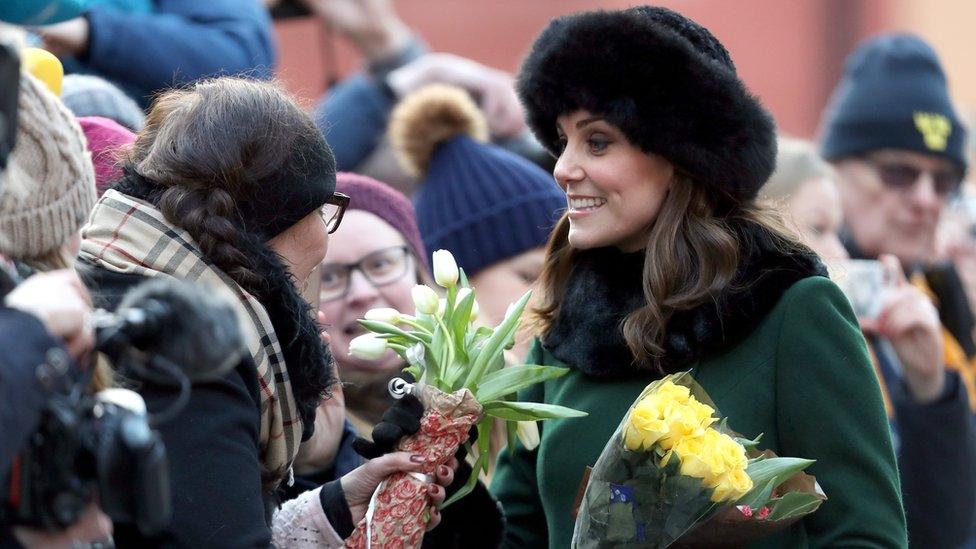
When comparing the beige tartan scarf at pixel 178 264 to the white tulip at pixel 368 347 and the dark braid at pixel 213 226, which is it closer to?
the dark braid at pixel 213 226

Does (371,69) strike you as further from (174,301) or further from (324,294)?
(174,301)

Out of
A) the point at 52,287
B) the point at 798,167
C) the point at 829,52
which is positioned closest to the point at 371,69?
the point at 798,167

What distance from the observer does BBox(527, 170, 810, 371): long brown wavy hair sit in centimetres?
293

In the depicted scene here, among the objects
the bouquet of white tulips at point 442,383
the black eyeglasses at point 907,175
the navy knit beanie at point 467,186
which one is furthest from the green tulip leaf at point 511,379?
the black eyeglasses at point 907,175

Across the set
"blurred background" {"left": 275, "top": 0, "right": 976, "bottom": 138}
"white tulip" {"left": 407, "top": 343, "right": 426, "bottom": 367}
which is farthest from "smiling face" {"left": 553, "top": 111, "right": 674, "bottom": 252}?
"blurred background" {"left": 275, "top": 0, "right": 976, "bottom": 138}

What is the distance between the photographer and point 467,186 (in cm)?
465

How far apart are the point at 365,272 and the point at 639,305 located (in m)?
1.10

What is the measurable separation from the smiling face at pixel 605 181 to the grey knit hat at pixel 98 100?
134cm

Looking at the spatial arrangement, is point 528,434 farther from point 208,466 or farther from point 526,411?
point 208,466

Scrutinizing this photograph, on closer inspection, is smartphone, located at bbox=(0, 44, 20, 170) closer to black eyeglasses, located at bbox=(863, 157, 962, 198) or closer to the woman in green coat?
the woman in green coat

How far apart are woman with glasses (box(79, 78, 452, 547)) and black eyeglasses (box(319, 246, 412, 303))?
1.00 metres

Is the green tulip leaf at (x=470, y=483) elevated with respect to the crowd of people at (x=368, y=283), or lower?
lower

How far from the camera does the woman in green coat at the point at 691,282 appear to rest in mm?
2824

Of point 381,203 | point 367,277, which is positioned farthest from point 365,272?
point 381,203
